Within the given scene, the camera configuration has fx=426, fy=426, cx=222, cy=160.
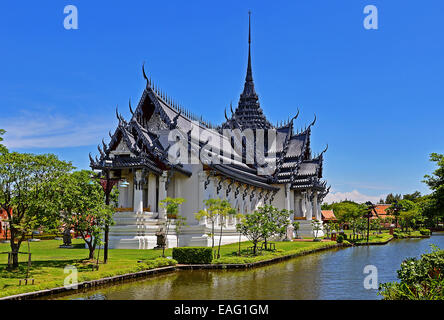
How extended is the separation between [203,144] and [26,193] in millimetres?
20531

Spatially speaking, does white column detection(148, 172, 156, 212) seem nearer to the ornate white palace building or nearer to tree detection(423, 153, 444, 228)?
the ornate white palace building

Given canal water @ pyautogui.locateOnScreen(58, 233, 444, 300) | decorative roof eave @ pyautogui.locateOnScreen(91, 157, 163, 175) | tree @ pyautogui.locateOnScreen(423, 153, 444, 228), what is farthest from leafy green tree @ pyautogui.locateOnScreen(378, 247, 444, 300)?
decorative roof eave @ pyautogui.locateOnScreen(91, 157, 163, 175)

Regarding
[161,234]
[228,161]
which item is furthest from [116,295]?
[228,161]

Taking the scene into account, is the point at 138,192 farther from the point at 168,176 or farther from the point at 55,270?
the point at 55,270

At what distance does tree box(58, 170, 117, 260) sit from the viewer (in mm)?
17453

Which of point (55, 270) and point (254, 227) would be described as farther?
point (254, 227)

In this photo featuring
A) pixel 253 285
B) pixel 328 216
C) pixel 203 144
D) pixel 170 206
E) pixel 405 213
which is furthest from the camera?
pixel 328 216

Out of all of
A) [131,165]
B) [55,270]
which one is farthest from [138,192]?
[55,270]

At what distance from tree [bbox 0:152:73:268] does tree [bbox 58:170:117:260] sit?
699 mm

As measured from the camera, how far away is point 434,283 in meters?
10.1

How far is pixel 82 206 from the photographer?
1812cm

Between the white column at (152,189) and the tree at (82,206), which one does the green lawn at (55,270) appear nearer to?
the tree at (82,206)

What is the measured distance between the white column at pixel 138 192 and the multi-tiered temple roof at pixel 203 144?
0.78m

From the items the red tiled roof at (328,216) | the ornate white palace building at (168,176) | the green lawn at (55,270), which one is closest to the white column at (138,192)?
the ornate white palace building at (168,176)
